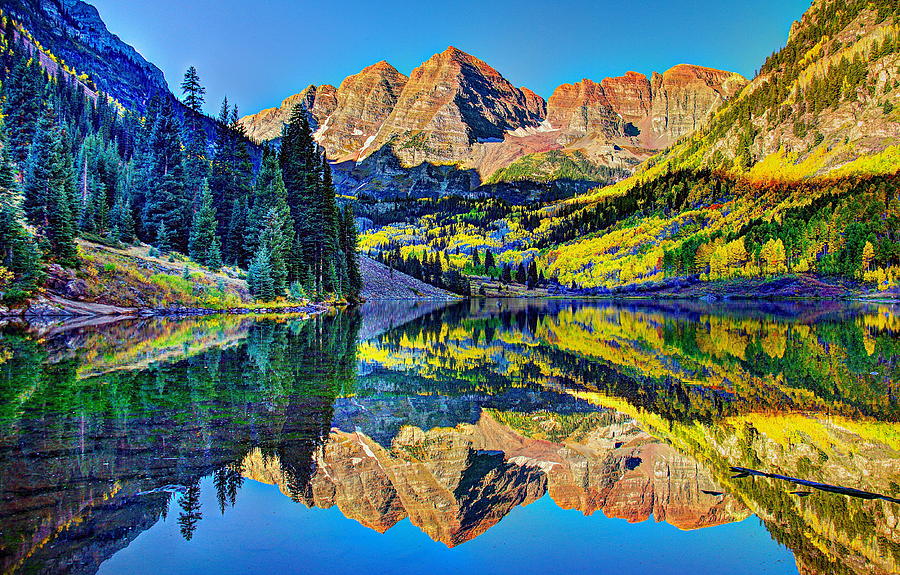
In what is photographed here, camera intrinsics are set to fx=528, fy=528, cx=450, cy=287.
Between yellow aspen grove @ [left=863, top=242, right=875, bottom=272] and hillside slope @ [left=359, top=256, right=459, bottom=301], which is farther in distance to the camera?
hillside slope @ [left=359, top=256, right=459, bottom=301]

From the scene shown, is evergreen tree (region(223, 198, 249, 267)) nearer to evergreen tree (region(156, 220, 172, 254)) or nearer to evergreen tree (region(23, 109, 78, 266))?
evergreen tree (region(156, 220, 172, 254))

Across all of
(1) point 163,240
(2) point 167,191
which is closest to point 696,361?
(1) point 163,240

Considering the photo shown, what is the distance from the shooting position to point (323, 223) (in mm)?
74688

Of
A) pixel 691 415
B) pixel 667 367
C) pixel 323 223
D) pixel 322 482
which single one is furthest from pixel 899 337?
pixel 323 223

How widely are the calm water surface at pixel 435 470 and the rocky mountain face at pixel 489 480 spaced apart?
5 cm

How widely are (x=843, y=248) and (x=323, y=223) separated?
121m

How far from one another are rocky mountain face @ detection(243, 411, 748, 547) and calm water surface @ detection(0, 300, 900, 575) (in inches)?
1.9

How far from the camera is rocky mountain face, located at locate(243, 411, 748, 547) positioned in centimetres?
827

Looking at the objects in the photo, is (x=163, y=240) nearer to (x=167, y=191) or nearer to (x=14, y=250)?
(x=167, y=191)

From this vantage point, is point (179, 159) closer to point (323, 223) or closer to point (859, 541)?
point (323, 223)

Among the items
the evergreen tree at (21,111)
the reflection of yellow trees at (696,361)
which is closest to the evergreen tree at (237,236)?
the evergreen tree at (21,111)

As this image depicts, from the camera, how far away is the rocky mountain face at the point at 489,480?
827 cm

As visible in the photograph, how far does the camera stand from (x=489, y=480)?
9.71 m

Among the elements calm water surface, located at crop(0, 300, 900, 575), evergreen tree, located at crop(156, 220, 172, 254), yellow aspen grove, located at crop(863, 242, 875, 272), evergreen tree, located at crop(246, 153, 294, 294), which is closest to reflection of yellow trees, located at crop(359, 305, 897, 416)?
calm water surface, located at crop(0, 300, 900, 575)
